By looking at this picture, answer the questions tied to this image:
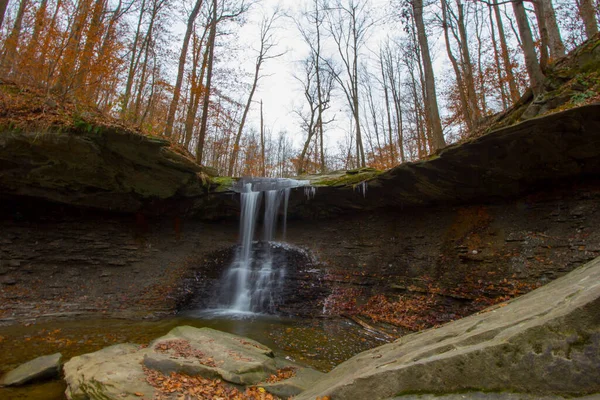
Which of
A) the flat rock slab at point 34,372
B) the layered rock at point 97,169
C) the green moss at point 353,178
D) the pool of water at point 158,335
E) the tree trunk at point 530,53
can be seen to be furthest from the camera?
the green moss at point 353,178

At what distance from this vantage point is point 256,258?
1088cm

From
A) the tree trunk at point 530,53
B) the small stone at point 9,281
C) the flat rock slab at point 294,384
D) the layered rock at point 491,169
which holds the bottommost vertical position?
the flat rock slab at point 294,384

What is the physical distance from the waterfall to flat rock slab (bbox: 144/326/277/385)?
12.7ft

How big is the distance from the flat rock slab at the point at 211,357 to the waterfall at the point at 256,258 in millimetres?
3863

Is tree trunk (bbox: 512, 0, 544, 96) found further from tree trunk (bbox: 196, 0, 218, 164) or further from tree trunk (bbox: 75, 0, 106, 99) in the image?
tree trunk (bbox: 75, 0, 106, 99)

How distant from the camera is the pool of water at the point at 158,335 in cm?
496

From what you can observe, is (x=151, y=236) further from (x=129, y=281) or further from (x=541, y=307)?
(x=541, y=307)

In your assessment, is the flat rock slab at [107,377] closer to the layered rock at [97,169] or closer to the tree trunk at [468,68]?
the layered rock at [97,169]

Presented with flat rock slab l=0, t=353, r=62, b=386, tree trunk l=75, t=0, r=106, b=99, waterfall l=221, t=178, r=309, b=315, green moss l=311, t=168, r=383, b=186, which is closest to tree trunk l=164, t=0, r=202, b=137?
tree trunk l=75, t=0, r=106, b=99

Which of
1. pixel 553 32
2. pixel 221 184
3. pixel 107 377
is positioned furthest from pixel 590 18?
pixel 107 377

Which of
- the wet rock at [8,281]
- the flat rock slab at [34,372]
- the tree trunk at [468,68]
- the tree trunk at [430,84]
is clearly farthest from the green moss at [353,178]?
the wet rock at [8,281]

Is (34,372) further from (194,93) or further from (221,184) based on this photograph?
(194,93)

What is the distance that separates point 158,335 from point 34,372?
7.47ft

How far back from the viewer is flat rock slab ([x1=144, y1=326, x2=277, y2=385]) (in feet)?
12.5
